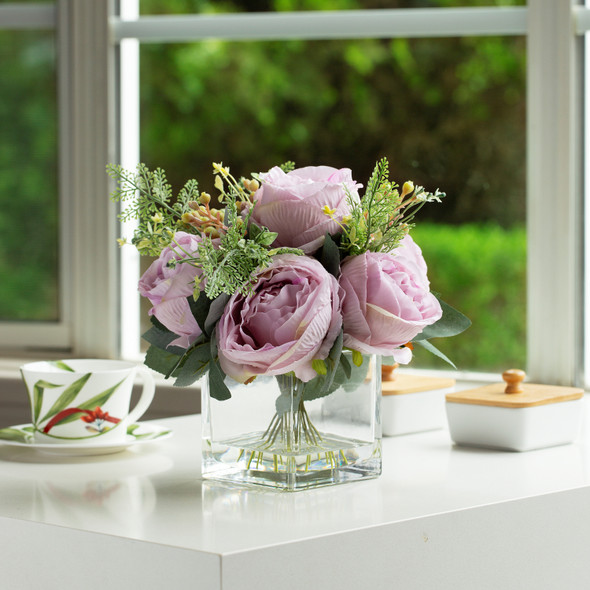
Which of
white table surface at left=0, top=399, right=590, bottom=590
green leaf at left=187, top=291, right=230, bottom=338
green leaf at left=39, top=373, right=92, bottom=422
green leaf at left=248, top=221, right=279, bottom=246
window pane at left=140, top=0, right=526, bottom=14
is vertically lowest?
white table surface at left=0, top=399, right=590, bottom=590

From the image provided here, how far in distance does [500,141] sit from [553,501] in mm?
1301

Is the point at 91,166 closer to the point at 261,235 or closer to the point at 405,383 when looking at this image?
the point at 405,383

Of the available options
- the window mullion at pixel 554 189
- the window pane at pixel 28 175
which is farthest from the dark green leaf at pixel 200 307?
the window pane at pixel 28 175

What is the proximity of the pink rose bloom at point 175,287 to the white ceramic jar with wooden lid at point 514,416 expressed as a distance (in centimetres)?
35

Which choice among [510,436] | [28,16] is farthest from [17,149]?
[510,436]

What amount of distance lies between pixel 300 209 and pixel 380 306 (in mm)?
103

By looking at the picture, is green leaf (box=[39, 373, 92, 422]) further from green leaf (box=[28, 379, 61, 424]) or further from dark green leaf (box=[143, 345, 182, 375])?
dark green leaf (box=[143, 345, 182, 375])

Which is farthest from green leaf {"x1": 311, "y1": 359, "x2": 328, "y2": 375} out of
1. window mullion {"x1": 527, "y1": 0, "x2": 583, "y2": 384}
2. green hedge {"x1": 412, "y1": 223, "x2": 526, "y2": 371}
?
green hedge {"x1": 412, "y1": 223, "x2": 526, "y2": 371}

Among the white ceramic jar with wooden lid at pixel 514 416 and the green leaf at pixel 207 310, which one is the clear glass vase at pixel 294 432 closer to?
the green leaf at pixel 207 310

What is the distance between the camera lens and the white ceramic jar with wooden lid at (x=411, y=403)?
41.8 inches

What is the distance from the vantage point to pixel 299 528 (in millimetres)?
681

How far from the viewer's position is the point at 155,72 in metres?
2.05

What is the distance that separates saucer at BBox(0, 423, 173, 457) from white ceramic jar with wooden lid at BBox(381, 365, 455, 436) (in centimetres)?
25

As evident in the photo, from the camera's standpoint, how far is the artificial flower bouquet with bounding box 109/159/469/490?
733mm
